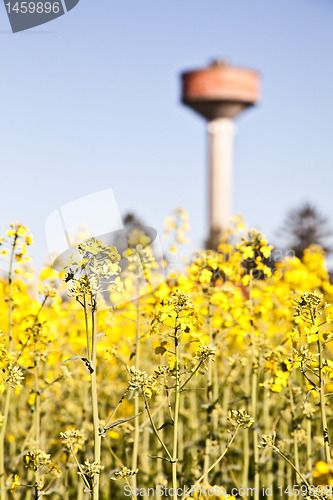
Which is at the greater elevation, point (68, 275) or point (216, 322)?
point (216, 322)

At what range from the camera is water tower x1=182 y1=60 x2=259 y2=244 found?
61.0 meters

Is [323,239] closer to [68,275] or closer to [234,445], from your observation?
[234,445]

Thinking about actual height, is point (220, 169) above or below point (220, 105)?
below

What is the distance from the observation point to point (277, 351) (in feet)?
9.41

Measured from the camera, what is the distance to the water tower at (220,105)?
61.0 meters

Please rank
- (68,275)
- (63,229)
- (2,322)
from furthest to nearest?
(2,322) → (63,229) → (68,275)

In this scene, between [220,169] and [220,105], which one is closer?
[220,169]

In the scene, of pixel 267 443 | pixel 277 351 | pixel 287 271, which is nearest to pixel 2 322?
pixel 287 271

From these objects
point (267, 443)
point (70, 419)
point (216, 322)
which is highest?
point (216, 322)

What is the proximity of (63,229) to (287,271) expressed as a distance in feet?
8.66

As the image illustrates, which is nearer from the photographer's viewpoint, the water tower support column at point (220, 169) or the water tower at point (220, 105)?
the water tower support column at point (220, 169)

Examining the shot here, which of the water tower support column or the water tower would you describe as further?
the water tower

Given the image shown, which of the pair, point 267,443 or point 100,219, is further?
point 100,219

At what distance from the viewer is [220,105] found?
63.7 metres
